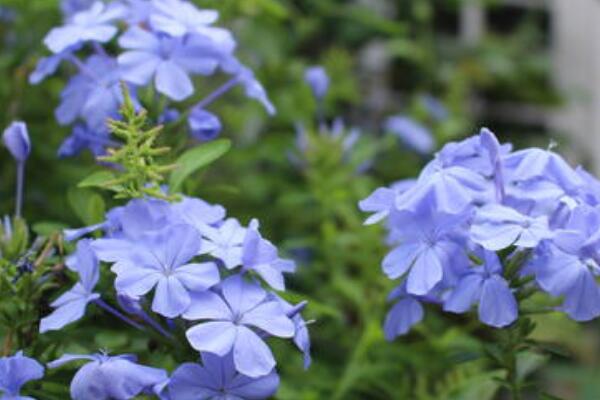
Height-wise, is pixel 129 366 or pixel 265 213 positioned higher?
pixel 129 366

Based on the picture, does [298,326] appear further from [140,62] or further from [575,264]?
[140,62]

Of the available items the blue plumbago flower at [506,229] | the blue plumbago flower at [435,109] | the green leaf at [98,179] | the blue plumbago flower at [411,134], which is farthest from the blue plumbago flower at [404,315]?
the blue plumbago flower at [435,109]

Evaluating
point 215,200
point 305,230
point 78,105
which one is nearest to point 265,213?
point 305,230

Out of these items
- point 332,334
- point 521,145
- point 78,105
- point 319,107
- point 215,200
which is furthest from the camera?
point 521,145

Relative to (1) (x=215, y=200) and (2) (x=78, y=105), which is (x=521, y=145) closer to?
(1) (x=215, y=200)

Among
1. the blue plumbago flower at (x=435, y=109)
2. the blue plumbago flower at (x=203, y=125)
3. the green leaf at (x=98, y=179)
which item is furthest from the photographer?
the blue plumbago flower at (x=435, y=109)

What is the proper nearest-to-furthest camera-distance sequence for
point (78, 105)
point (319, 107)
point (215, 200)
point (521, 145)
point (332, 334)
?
point (78, 105) → point (215, 200) → point (332, 334) → point (319, 107) → point (521, 145)

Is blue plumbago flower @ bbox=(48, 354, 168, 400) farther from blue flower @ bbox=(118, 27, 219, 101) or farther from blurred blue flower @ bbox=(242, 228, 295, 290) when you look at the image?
blue flower @ bbox=(118, 27, 219, 101)

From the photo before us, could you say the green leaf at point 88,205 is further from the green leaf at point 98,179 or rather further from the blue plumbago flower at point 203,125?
the blue plumbago flower at point 203,125
